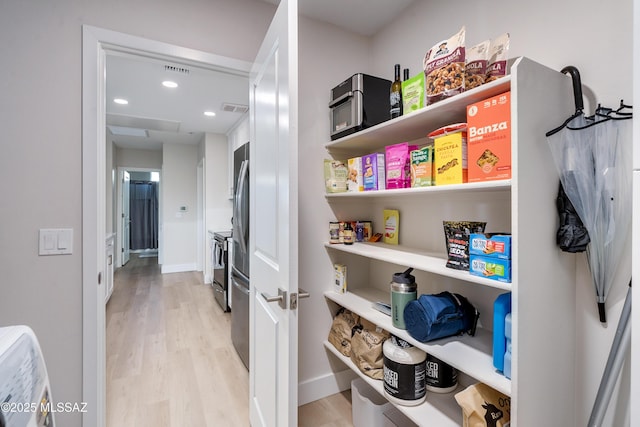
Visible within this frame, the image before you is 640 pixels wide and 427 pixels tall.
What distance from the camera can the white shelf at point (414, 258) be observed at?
1.07 m

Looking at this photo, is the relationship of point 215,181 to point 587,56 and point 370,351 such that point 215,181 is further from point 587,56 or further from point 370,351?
point 587,56

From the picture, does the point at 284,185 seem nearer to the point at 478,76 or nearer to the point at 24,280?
the point at 478,76

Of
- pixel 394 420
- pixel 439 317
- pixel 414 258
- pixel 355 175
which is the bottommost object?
pixel 394 420

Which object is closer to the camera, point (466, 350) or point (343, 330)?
point (466, 350)

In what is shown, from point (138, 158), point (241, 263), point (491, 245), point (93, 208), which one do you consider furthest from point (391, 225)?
point (138, 158)

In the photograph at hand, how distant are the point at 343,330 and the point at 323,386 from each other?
48 cm

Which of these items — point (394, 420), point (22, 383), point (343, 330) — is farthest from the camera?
point (343, 330)

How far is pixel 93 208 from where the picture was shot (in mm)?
1458

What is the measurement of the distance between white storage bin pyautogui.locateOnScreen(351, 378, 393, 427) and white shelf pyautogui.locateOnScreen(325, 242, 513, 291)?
0.78 metres

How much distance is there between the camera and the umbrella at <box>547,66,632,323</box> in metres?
0.97

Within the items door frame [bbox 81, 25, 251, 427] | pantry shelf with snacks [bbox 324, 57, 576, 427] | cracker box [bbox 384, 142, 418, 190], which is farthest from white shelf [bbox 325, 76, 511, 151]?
door frame [bbox 81, 25, 251, 427]

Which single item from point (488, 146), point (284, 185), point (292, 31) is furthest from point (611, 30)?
point (284, 185)

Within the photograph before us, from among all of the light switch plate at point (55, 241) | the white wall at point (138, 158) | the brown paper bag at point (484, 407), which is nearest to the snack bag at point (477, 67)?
the brown paper bag at point (484, 407)

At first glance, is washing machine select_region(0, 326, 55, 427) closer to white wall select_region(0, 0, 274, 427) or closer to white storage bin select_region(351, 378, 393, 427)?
white wall select_region(0, 0, 274, 427)
